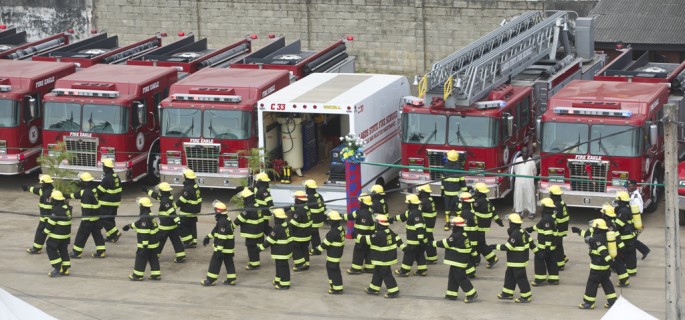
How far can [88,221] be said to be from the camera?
22.2 metres

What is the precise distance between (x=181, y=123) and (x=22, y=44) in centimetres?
954

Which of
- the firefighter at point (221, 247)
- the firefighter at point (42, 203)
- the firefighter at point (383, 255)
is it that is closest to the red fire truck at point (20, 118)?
the firefighter at point (42, 203)

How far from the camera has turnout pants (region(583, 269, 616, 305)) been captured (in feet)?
62.9

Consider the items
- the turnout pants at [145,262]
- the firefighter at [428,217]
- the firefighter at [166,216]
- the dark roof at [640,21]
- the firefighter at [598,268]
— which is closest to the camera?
the firefighter at [598,268]

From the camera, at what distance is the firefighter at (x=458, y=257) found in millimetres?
19641

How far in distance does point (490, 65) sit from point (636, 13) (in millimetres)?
7630

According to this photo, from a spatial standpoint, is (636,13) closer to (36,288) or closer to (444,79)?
(444,79)

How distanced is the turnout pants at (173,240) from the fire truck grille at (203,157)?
9.66ft

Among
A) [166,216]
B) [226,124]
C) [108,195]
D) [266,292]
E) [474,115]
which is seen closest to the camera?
[266,292]

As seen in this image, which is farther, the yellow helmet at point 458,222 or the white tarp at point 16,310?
the yellow helmet at point 458,222

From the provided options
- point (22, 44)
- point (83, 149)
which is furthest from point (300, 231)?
point (22, 44)

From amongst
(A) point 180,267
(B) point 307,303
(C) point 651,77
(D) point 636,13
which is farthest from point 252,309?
(D) point 636,13

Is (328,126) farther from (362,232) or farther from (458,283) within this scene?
(458,283)

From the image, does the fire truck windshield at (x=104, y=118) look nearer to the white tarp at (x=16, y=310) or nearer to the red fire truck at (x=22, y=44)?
the red fire truck at (x=22, y=44)
